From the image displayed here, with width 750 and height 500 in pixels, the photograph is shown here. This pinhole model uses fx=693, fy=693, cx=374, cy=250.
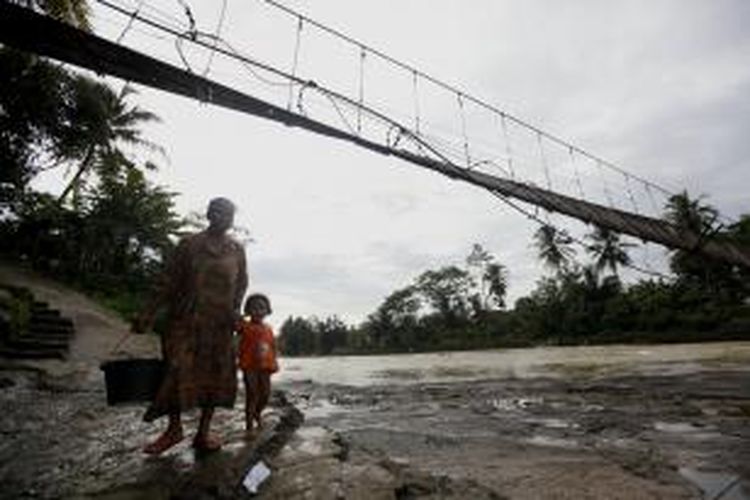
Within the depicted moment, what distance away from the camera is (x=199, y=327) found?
4309 mm

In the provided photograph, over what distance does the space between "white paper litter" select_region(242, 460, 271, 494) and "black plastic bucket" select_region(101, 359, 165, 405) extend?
853 millimetres

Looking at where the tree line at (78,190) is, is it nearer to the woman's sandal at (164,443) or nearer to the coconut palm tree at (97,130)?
the coconut palm tree at (97,130)

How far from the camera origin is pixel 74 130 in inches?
849

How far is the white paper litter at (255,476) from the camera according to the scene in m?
3.59

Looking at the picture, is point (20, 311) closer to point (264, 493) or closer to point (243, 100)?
point (243, 100)

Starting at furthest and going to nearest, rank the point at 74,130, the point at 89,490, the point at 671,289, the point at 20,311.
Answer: the point at 671,289 → the point at 74,130 → the point at 20,311 → the point at 89,490

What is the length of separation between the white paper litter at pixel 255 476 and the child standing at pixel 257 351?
1.41 m

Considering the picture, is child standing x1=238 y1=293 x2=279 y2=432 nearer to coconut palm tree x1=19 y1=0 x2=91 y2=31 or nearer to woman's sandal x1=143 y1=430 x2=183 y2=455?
woman's sandal x1=143 y1=430 x2=183 y2=455

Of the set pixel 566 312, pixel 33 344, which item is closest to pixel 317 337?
pixel 566 312

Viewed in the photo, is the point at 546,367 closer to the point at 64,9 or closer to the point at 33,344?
the point at 33,344

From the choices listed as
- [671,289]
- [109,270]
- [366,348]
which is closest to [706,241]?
[109,270]

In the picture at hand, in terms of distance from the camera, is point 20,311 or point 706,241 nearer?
point 20,311

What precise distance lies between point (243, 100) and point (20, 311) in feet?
26.0

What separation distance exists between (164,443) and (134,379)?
0.44 meters
